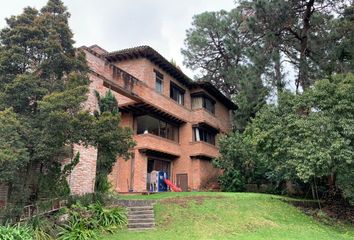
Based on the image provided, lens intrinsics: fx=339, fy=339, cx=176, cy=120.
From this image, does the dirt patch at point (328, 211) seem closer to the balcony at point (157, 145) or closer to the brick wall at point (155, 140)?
the brick wall at point (155, 140)

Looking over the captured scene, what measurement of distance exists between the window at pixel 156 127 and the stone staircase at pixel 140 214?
29.9 ft

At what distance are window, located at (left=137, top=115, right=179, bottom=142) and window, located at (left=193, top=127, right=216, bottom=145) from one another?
172cm

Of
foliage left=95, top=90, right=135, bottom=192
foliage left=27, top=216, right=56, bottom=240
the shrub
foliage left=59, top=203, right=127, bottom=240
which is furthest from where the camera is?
the shrub

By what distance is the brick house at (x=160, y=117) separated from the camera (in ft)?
79.9

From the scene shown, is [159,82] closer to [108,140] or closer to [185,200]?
[185,200]

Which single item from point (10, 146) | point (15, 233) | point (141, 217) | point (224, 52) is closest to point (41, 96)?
point (10, 146)

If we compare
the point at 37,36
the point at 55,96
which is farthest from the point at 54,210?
the point at 37,36

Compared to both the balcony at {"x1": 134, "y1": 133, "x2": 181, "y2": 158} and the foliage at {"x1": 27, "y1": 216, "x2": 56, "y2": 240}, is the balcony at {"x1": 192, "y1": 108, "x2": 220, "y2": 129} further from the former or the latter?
the foliage at {"x1": 27, "y1": 216, "x2": 56, "y2": 240}

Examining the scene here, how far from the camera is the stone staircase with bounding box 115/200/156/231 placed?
1460 centimetres

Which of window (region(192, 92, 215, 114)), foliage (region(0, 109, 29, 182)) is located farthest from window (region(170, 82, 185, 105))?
foliage (region(0, 109, 29, 182))

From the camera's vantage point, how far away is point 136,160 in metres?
25.0

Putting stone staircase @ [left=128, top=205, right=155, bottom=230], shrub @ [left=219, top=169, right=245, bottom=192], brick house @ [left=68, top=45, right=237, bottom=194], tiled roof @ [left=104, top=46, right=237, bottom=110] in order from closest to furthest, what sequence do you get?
stone staircase @ [left=128, top=205, right=155, bottom=230]
brick house @ [left=68, top=45, right=237, bottom=194]
tiled roof @ [left=104, top=46, right=237, bottom=110]
shrub @ [left=219, top=169, right=245, bottom=192]

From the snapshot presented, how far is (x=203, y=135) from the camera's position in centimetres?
3181

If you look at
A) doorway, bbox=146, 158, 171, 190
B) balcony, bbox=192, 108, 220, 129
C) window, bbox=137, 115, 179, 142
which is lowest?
doorway, bbox=146, 158, 171, 190
